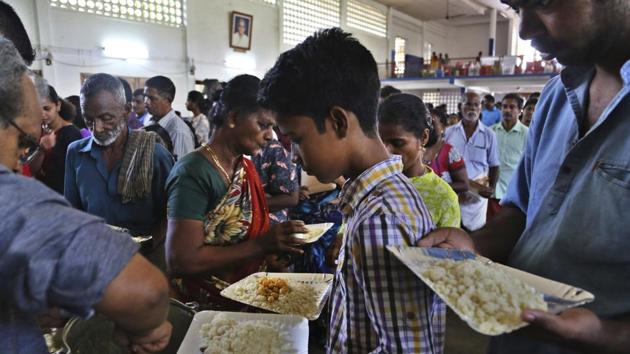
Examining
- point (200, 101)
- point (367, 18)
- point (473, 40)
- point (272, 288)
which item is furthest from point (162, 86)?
point (473, 40)

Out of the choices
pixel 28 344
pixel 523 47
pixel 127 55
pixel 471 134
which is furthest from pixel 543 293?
pixel 523 47

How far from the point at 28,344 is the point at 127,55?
1017 cm

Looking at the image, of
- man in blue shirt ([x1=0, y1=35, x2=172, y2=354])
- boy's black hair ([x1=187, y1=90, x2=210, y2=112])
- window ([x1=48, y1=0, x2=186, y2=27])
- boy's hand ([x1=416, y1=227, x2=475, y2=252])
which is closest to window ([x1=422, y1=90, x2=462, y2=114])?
window ([x1=48, y1=0, x2=186, y2=27])

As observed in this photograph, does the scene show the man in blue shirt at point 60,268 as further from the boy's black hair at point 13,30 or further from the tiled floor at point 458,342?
the tiled floor at point 458,342

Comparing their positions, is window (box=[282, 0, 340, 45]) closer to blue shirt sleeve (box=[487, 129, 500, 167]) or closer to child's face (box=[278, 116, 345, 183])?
blue shirt sleeve (box=[487, 129, 500, 167])

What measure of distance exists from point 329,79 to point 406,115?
3.39 ft

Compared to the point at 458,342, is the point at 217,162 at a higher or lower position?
higher

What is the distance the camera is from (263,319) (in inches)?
57.9

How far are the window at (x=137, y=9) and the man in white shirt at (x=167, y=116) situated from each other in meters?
5.71

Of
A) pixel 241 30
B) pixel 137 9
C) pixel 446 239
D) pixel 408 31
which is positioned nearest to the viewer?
pixel 446 239

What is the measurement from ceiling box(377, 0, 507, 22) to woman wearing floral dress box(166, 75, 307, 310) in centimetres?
1756

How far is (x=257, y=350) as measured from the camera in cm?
129

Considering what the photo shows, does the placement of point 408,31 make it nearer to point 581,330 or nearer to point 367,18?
point 367,18

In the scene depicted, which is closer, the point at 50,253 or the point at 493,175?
the point at 50,253
